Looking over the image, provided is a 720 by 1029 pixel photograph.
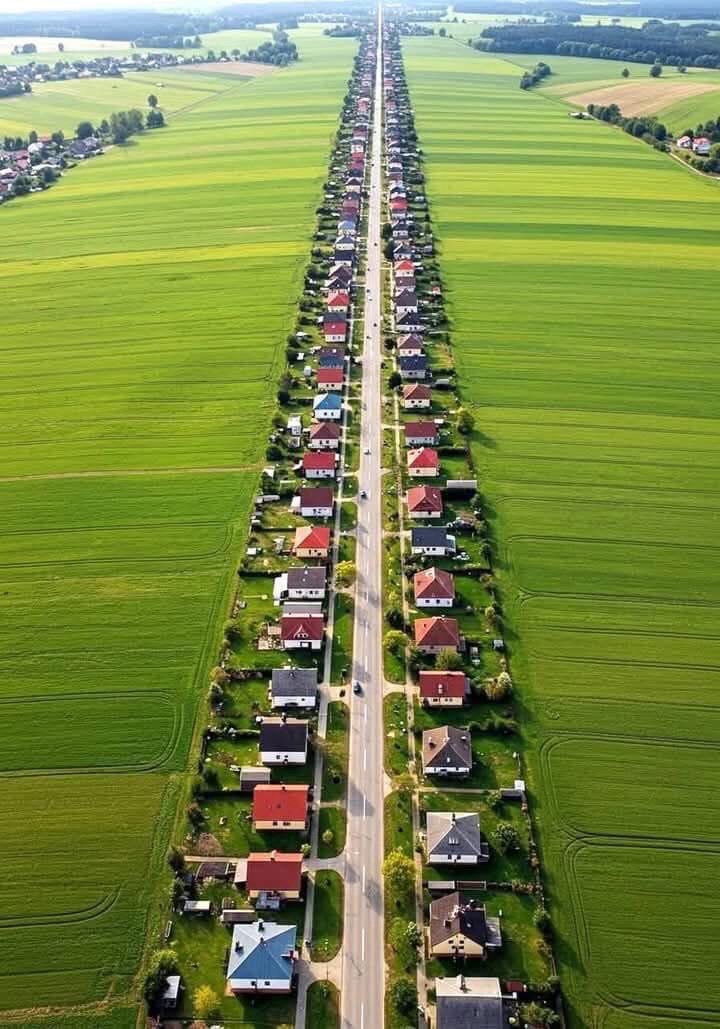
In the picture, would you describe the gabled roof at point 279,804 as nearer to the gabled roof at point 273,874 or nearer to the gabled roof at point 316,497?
the gabled roof at point 273,874

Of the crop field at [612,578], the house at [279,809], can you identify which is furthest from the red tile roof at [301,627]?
the crop field at [612,578]

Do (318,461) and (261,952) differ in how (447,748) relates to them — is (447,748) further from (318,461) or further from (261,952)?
(318,461)

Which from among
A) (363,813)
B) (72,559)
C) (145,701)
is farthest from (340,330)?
(363,813)

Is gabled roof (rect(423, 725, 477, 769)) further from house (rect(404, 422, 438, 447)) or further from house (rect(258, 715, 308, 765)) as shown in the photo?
house (rect(404, 422, 438, 447))

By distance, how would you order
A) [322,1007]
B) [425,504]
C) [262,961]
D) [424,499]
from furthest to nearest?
[424,499] < [425,504] < [262,961] < [322,1007]

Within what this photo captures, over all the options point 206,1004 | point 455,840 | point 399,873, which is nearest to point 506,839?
point 455,840
